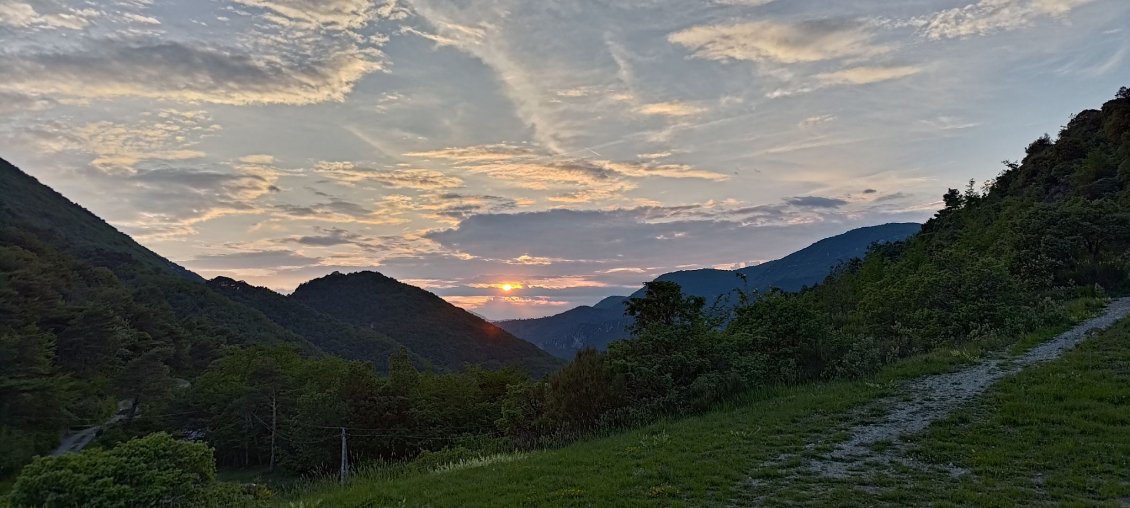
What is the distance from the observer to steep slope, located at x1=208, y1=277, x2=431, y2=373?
508ft

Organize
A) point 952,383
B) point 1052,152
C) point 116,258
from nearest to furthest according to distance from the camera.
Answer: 1. point 952,383
2. point 1052,152
3. point 116,258

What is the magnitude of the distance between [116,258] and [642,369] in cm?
19447

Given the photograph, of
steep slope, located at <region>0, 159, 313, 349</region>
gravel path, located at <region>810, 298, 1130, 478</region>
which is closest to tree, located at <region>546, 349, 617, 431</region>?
gravel path, located at <region>810, 298, 1130, 478</region>

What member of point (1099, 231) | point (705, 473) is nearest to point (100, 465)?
point (705, 473)

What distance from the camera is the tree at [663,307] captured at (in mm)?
22641

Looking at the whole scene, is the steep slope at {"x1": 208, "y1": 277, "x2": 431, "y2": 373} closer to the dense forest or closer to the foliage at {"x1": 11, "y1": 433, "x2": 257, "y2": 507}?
the dense forest

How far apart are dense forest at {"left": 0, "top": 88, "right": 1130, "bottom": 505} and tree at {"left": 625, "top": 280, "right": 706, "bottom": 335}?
0.08 metres

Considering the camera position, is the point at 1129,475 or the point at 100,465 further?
the point at 100,465

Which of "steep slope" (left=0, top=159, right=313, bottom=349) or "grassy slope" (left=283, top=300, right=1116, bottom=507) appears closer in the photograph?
"grassy slope" (left=283, top=300, right=1116, bottom=507)

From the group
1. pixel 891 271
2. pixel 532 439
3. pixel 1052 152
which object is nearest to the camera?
pixel 532 439

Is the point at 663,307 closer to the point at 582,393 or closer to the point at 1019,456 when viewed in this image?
the point at 582,393

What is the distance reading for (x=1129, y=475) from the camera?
886cm

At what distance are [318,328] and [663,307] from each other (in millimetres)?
175744

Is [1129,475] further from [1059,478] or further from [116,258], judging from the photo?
[116,258]
